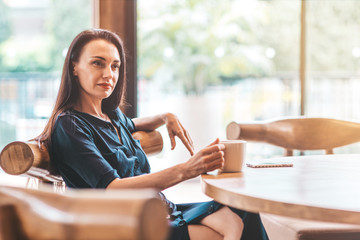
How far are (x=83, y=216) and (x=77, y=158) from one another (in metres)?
0.91

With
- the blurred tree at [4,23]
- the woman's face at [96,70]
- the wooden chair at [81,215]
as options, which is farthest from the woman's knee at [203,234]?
the blurred tree at [4,23]

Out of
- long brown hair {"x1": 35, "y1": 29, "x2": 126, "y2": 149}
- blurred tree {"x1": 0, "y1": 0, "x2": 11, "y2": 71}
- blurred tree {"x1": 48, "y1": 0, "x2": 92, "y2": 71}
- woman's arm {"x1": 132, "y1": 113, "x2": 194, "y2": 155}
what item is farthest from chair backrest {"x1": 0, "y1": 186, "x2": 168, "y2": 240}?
blurred tree {"x1": 0, "y1": 0, "x2": 11, "y2": 71}

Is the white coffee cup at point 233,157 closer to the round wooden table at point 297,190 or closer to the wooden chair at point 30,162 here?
the round wooden table at point 297,190

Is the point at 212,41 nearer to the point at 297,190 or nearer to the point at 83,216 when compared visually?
the point at 297,190

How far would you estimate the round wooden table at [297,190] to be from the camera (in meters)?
0.90

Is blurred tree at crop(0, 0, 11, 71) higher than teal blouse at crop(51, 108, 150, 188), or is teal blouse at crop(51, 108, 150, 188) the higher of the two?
blurred tree at crop(0, 0, 11, 71)

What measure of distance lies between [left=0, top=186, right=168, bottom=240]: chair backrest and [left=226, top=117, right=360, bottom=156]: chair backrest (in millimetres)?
1665

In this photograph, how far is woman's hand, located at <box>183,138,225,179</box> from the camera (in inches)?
48.6

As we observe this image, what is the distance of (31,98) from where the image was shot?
3.53 m

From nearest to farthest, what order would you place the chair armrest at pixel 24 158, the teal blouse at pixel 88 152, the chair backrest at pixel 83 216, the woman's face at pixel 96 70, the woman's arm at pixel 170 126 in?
the chair backrest at pixel 83 216, the chair armrest at pixel 24 158, the teal blouse at pixel 88 152, the woman's face at pixel 96 70, the woman's arm at pixel 170 126

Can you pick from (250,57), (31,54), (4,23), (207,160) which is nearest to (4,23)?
(4,23)

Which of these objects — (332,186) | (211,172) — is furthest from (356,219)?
(211,172)

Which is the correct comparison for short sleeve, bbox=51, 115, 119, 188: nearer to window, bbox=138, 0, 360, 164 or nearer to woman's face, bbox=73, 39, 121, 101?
woman's face, bbox=73, 39, 121, 101

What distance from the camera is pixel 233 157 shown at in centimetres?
128
